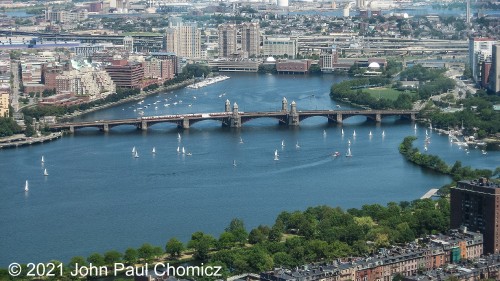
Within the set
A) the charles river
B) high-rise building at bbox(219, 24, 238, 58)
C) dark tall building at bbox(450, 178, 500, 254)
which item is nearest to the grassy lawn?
the charles river

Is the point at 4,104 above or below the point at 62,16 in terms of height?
below

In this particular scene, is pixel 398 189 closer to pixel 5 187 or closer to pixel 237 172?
pixel 237 172

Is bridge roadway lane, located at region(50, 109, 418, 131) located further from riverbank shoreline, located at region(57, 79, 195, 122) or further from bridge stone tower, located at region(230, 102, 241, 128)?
riverbank shoreline, located at region(57, 79, 195, 122)

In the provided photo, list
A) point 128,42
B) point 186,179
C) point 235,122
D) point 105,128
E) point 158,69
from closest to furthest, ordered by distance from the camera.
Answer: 1. point 186,179
2. point 105,128
3. point 235,122
4. point 158,69
5. point 128,42

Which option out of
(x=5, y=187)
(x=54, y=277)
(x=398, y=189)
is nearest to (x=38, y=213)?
(x=5, y=187)

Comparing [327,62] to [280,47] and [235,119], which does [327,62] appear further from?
[235,119]

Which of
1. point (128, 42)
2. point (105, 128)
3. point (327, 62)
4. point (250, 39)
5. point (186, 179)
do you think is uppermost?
point (250, 39)

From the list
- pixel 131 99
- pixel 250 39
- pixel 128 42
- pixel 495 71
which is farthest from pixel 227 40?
pixel 495 71
